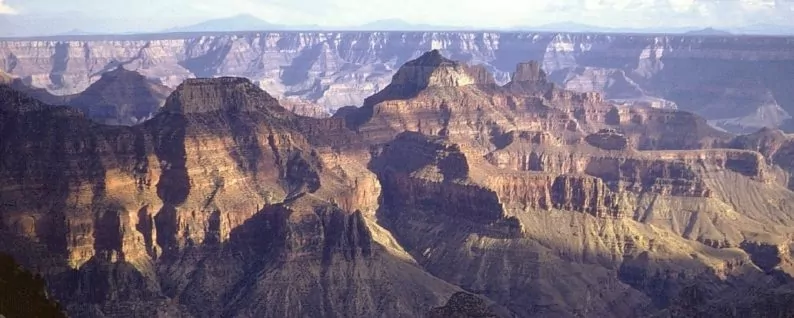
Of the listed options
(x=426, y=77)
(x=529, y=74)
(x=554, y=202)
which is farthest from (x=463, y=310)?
(x=529, y=74)

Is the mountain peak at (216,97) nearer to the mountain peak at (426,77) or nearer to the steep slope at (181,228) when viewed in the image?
the steep slope at (181,228)

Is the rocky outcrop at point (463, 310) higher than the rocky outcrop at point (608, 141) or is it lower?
higher

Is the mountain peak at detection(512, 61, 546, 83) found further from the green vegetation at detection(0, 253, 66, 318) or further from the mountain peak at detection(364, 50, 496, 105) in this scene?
the green vegetation at detection(0, 253, 66, 318)

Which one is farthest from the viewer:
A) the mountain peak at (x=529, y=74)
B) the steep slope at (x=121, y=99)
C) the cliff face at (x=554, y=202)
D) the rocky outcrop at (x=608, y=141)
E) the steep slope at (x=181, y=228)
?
the mountain peak at (x=529, y=74)

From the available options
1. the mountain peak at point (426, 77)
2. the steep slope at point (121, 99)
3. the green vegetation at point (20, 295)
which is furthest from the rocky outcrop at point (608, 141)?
the green vegetation at point (20, 295)

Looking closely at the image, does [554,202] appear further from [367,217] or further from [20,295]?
[20,295]

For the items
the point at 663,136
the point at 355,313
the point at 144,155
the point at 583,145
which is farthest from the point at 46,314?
the point at 663,136

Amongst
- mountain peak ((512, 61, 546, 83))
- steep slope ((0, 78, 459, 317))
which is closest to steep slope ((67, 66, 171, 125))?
mountain peak ((512, 61, 546, 83))
